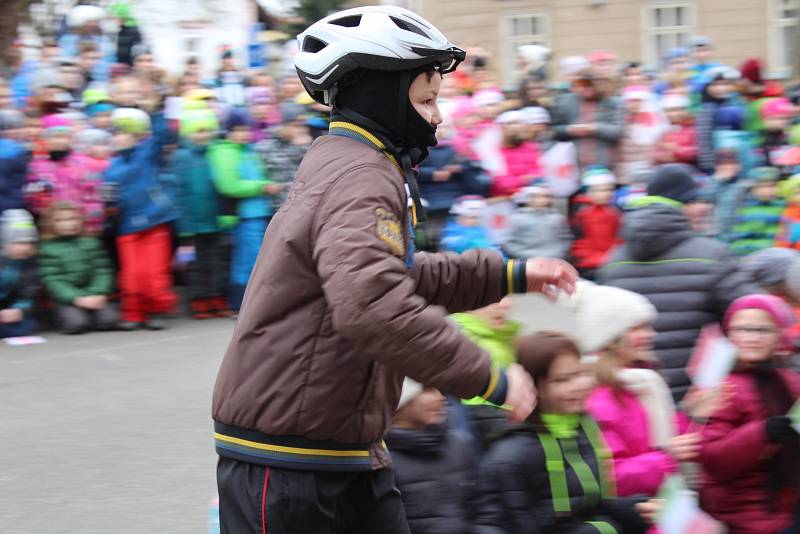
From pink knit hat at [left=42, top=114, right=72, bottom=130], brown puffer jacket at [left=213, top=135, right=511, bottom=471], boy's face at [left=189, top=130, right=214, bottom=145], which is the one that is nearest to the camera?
brown puffer jacket at [left=213, top=135, right=511, bottom=471]

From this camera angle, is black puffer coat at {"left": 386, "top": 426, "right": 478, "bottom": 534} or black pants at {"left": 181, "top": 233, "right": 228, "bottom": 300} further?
black pants at {"left": 181, "top": 233, "right": 228, "bottom": 300}

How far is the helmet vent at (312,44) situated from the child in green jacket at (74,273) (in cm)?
695

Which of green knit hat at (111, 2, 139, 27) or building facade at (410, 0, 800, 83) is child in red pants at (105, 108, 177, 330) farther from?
building facade at (410, 0, 800, 83)

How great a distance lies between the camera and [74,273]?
988 centimetres

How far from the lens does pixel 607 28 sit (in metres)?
25.1

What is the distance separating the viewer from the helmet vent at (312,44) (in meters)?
3.08

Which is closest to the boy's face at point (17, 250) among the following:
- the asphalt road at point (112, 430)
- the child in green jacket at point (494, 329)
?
the asphalt road at point (112, 430)

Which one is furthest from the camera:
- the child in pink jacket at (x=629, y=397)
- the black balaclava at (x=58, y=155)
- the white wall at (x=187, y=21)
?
the white wall at (x=187, y=21)

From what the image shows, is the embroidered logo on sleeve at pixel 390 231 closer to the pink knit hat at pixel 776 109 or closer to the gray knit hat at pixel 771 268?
the gray knit hat at pixel 771 268

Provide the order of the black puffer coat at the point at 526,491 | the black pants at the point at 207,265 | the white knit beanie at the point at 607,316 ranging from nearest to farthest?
the black puffer coat at the point at 526,491 < the white knit beanie at the point at 607,316 < the black pants at the point at 207,265

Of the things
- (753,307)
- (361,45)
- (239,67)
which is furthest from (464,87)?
(361,45)

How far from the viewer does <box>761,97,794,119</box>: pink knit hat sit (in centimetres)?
1198

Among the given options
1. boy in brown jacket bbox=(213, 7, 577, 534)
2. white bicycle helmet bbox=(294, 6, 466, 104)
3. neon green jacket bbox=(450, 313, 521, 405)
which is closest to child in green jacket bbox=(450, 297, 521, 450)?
neon green jacket bbox=(450, 313, 521, 405)

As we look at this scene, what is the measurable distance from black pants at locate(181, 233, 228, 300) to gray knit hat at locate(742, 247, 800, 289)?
5.63 metres
